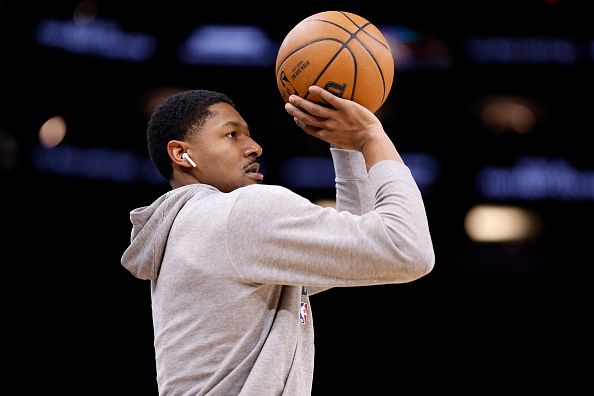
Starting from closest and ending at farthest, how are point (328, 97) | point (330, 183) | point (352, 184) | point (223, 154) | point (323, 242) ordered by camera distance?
point (323, 242) → point (328, 97) → point (223, 154) → point (352, 184) → point (330, 183)

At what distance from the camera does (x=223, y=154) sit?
1838mm

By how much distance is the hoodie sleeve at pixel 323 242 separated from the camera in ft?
4.85

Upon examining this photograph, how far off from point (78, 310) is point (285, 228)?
4326 mm

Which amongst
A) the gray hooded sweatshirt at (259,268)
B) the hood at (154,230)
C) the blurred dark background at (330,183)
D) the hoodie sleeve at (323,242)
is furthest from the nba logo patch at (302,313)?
the blurred dark background at (330,183)

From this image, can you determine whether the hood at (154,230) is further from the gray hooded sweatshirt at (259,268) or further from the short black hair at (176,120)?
the short black hair at (176,120)

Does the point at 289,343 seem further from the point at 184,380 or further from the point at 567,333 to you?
the point at 567,333

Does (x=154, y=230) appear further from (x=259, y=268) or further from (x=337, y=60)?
(x=337, y=60)

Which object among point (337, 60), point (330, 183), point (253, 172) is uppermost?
point (330, 183)

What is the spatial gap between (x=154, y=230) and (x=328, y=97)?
1.57 feet

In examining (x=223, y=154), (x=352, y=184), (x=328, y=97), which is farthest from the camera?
(x=352, y=184)

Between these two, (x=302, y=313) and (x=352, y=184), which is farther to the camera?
(x=352, y=184)

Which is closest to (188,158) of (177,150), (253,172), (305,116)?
(177,150)

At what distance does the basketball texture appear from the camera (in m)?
1.74

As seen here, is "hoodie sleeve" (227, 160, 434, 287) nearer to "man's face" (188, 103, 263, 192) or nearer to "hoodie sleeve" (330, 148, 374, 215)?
"man's face" (188, 103, 263, 192)
